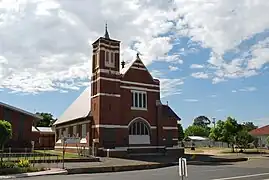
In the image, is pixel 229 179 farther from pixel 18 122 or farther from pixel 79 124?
pixel 79 124

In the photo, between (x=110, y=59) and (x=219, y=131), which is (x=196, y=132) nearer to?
(x=219, y=131)

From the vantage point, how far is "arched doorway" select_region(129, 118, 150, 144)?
4716 cm

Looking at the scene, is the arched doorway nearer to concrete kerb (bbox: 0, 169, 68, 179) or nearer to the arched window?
the arched window

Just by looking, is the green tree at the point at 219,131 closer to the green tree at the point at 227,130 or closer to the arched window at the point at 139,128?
the green tree at the point at 227,130

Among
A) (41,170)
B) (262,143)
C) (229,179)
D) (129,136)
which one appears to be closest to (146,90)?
(129,136)

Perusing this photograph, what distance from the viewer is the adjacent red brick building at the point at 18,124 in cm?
4162

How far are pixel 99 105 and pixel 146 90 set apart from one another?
778 cm

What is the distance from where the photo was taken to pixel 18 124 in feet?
139

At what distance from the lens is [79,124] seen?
50250 millimetres

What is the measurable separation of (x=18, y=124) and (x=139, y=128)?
15514mm

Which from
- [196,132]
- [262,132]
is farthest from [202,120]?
[262,132]

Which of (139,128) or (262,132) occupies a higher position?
(139,128)

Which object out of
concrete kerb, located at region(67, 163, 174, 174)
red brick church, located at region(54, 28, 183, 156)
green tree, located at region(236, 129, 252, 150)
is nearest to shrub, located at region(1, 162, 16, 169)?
concrete kerb, located at region(67, 163, 174, 174)

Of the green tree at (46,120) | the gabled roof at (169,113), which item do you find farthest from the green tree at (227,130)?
the green tree at (46,120)
